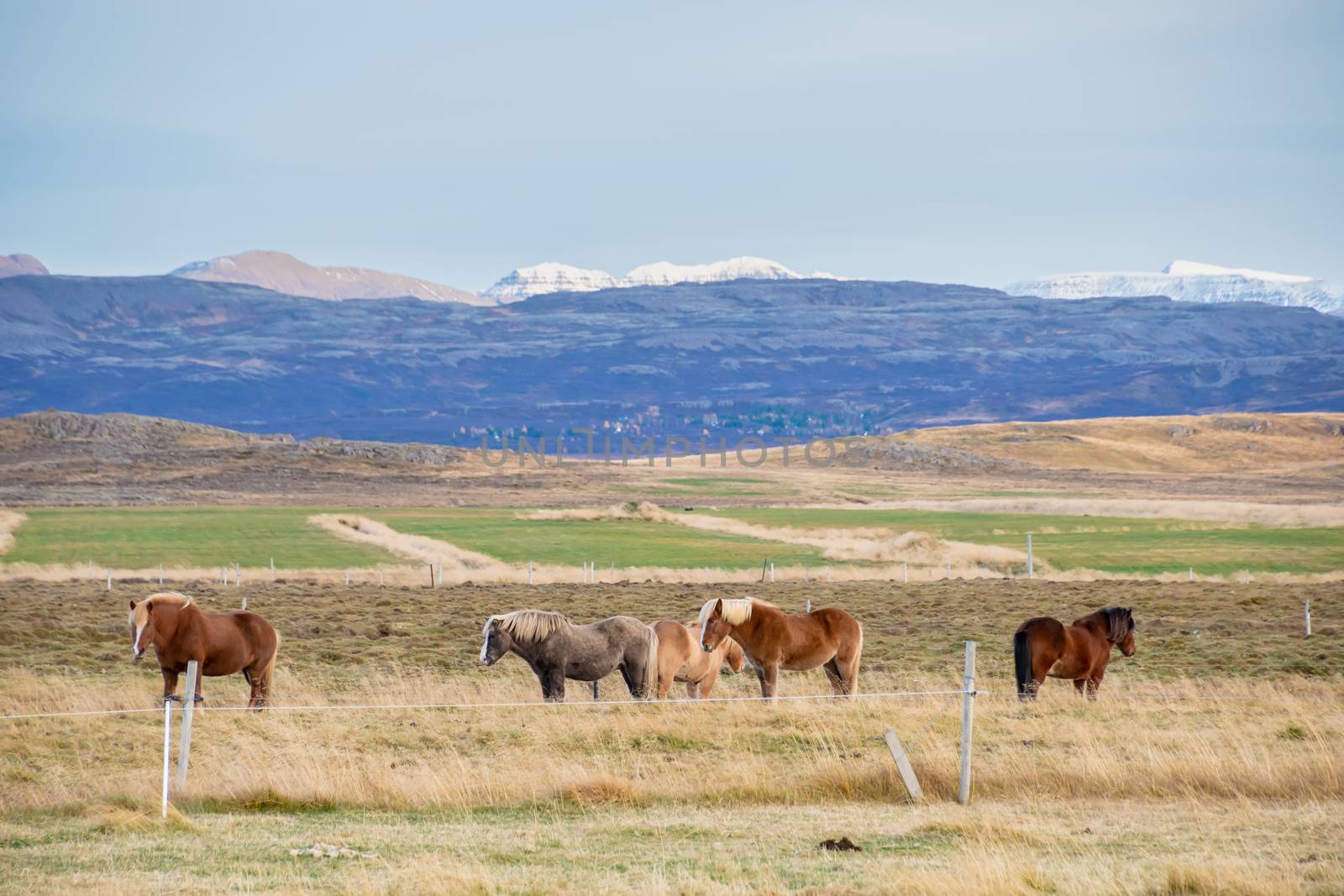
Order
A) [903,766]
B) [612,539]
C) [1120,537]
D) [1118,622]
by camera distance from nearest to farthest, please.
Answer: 1. [903,766]
2. [1118,622]
3. [612,539]
4. [1120,537]

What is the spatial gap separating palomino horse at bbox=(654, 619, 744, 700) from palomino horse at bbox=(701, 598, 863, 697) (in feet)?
1.51

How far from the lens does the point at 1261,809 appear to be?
43.8ft

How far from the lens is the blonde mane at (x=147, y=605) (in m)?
18.0

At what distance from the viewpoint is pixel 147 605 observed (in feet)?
59.7

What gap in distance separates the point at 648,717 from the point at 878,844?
19.9 feet

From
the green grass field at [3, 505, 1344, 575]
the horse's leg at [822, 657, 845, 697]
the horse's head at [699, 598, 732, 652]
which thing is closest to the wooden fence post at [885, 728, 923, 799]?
the horse's head at [699, 598, 732, 652]

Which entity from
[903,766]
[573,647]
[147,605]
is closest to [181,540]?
[147,605]

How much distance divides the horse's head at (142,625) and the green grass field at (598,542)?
36.4 meters

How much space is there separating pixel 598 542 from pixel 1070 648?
157ft

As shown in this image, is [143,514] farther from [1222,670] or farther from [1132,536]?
[1222,670]

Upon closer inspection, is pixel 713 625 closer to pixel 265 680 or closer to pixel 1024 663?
pixel 1024 663

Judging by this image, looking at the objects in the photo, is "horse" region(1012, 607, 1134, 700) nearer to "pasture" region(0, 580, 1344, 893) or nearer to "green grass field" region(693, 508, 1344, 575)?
"pasture" region(0, 580, 1344, 893)

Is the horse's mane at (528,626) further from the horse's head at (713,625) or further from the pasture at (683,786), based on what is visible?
the horse's head at (713,625)

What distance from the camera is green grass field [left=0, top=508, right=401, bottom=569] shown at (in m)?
55.9
